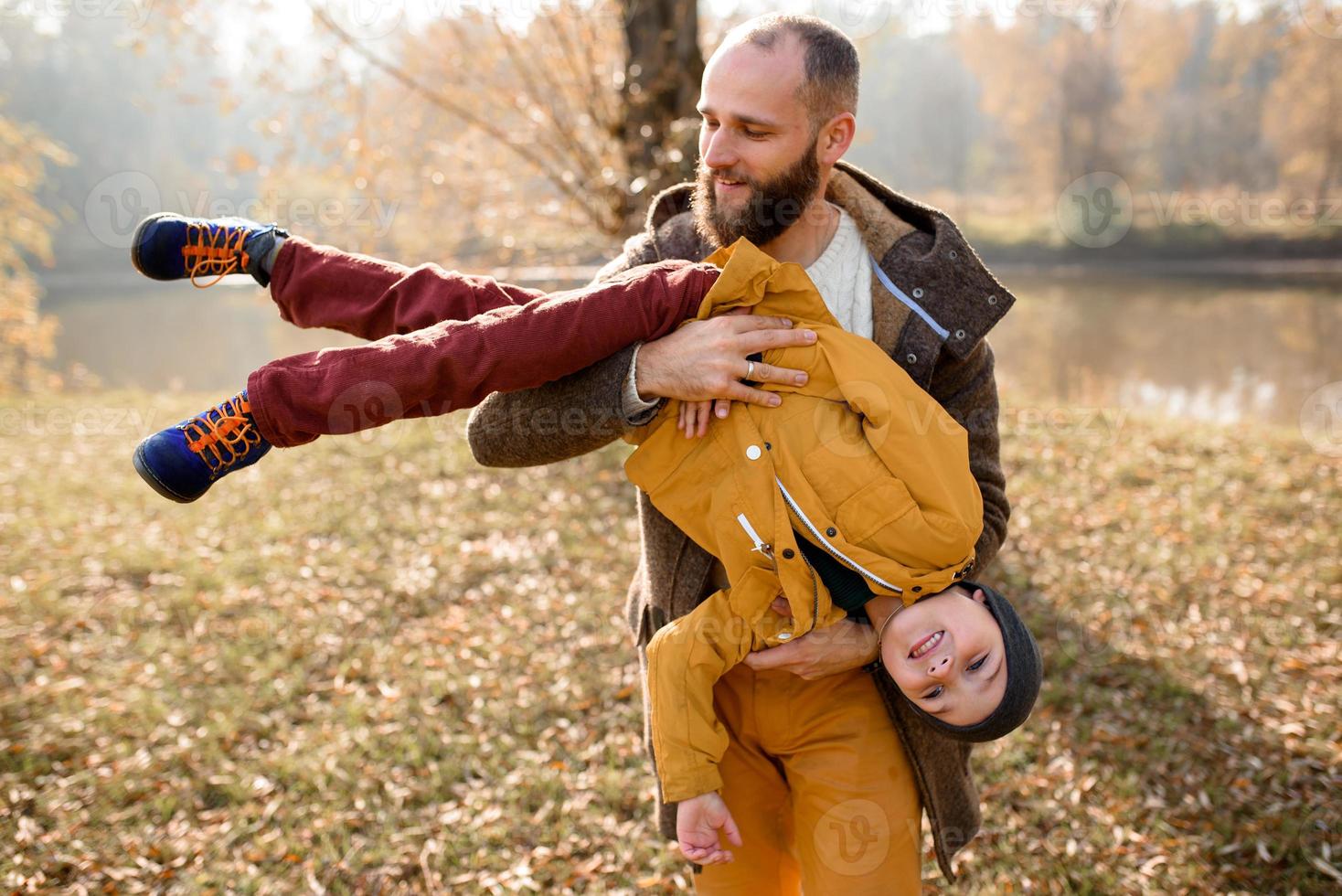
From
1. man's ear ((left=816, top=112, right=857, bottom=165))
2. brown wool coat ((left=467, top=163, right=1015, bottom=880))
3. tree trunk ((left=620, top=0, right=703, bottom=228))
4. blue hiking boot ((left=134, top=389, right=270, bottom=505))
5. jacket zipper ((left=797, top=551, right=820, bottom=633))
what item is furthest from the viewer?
tree trunk ((left=620, top=0, right=703, bottom=228))

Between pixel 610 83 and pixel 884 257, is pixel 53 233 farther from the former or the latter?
pixel 884 257

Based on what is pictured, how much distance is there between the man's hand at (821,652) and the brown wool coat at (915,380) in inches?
7.4

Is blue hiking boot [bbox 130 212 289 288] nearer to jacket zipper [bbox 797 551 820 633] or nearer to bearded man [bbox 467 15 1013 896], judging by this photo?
bearded man [bbox 467 15 1013 896]

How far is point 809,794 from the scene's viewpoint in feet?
7.35

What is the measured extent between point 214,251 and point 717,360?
1.38 meters

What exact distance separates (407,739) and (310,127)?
5.81m

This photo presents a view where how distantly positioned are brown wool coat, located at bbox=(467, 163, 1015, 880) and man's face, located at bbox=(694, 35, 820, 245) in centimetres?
18

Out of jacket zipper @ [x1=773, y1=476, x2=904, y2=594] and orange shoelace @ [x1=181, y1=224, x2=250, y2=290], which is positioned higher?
orange shoelace @ [x1=181, y1=224, x2=250, y2=290]

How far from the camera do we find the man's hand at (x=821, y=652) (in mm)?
2143

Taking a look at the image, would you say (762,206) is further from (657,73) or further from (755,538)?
(657,73)

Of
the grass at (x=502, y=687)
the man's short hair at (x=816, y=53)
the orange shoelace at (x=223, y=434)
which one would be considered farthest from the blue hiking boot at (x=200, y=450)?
the grass at (x=502, y=687)

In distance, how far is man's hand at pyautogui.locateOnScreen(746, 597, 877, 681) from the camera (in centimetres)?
214

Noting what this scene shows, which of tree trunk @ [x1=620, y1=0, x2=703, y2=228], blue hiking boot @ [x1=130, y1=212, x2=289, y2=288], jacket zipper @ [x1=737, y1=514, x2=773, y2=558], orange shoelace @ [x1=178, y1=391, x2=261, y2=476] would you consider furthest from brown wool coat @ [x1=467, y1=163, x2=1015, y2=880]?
tree trunk @ [x1=620, y1=0, x2=703, y2=228]

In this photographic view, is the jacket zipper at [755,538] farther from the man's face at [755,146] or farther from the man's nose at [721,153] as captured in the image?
the man's nose at [721,153]
